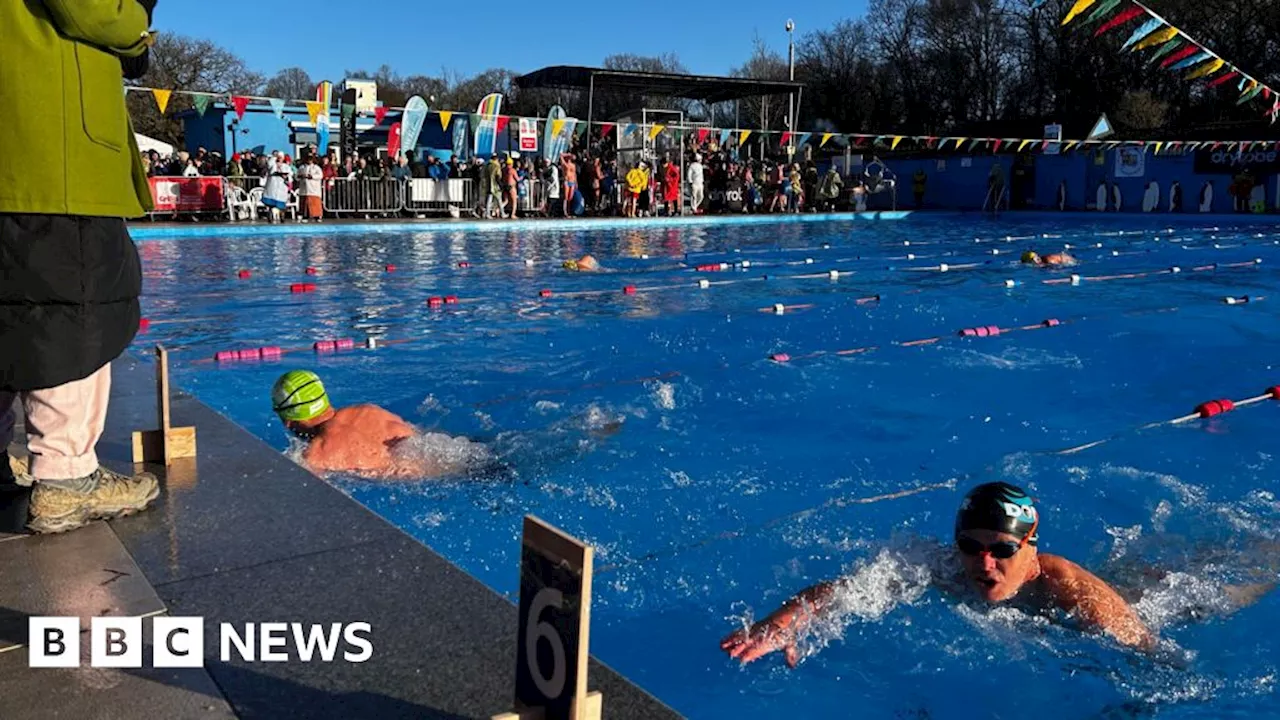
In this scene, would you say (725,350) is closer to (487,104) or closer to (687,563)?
(687,563)

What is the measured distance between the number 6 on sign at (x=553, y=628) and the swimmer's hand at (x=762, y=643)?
158 centimetres

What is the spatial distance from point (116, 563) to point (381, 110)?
796 inches

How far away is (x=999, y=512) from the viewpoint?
3.22 meters

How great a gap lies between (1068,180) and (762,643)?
97.7 ft

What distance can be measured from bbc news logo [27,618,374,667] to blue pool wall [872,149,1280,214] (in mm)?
28994

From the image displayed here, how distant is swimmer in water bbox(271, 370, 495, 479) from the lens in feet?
16.1

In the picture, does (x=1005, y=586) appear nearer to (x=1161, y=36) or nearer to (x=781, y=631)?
(x=781, y=631)

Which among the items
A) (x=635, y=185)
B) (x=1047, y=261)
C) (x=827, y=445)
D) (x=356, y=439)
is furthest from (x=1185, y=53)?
(x=356, y=439)

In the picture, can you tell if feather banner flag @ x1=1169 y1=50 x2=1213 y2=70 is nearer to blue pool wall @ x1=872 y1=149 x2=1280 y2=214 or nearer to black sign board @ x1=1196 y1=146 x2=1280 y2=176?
black sign board @ x1=1196 y1=146 x2=1280 y2=176

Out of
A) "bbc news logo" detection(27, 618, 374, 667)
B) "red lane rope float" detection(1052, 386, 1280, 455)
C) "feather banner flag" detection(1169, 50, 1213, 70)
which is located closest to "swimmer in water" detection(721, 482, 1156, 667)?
"bbc news logo" detection(27, 618, 374, 667)

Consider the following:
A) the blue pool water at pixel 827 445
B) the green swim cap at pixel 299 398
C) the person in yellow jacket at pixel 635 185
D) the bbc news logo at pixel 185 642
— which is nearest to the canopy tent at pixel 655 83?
the person in yellow jacket at pixel 635 185

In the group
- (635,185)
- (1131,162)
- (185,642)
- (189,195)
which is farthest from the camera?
(1131,162)

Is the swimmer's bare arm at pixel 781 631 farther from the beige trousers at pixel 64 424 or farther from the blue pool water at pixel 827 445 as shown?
the beige trousers at pixel 64 424

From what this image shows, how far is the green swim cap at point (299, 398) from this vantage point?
199 inches
